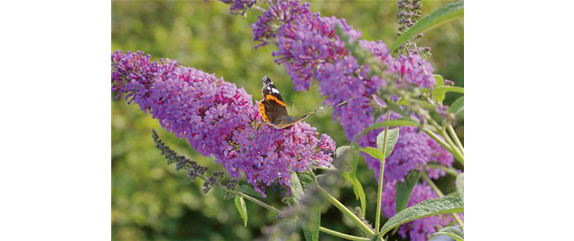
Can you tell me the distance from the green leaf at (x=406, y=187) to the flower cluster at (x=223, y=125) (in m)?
A: 0.32

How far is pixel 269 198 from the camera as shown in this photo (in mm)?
2980

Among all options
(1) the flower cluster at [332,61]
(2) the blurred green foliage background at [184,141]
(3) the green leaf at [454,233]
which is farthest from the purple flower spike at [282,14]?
(2) the blurred green foliage background at [184,141]

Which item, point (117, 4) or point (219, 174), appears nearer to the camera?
point (219, 174)

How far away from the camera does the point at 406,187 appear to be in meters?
1.36

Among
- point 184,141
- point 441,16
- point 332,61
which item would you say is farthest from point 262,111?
point 184,141

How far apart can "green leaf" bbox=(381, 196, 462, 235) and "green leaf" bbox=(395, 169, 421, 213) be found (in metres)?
0.37

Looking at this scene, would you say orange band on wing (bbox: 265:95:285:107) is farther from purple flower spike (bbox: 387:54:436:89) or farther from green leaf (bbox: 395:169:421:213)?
A: green leaf (bbox: 395:169:421:213)

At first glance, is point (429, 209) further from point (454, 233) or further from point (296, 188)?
point (296, 188)

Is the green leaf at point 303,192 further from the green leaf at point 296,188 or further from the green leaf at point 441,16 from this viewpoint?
the green leaf at point 441,16

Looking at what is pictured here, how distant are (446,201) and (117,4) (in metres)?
2.73
